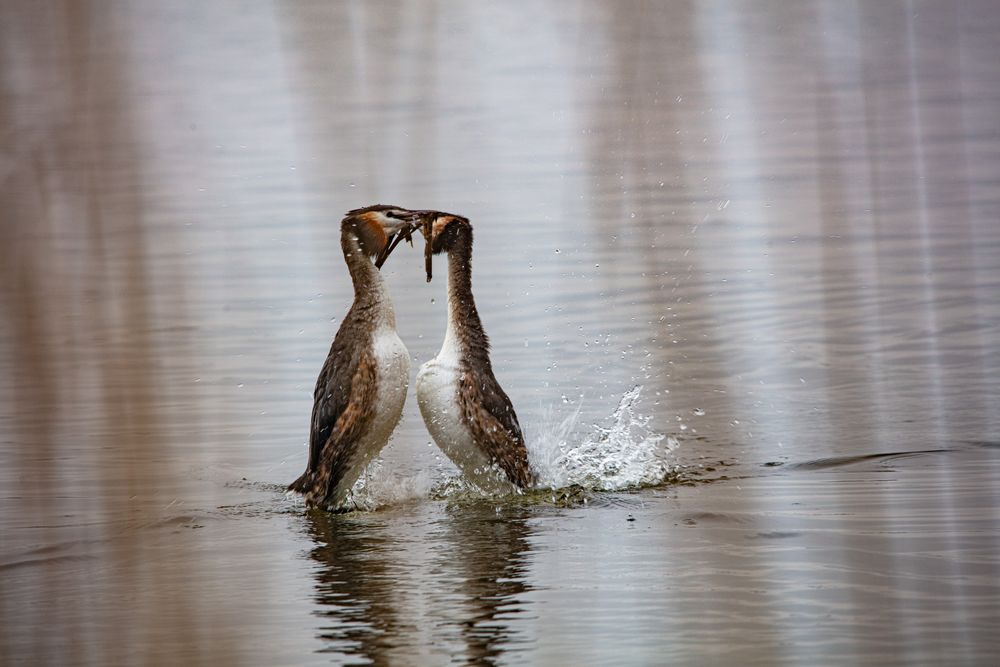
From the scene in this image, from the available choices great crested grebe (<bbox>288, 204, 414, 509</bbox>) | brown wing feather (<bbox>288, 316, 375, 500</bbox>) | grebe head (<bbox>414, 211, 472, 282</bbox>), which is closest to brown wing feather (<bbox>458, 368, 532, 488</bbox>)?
great crested grebe (<bbox>288, 204, 414, 509</bbox>)

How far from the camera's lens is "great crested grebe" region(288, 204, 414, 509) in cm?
408

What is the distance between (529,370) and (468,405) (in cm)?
141

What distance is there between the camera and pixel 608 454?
4.22 meters

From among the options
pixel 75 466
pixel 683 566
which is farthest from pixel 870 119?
pixel 75 466

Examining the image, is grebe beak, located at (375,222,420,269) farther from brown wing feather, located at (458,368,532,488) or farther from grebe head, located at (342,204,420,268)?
brown wing feather, located at (458,368,532,488)

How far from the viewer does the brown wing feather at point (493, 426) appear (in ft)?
13.5

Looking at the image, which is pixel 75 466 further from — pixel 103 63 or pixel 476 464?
pixel 103 63

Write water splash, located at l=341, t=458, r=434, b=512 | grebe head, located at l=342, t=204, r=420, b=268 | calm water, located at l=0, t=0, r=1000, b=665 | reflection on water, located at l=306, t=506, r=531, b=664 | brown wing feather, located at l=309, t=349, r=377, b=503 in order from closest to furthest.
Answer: calm water, located at l=0, t=0, r=1000, b=665
reflection on water, located at l=306, t=506, r=531, b=664
water splash, located at l=341, t=458, r=434, b=512
brown wing feather, located at l=309, t=349, r=377, b=503
grebe head, located at l=342, t=204, r=420, b=268

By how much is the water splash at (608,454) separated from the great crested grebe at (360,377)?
55cm

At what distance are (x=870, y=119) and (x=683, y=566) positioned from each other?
1621 mm

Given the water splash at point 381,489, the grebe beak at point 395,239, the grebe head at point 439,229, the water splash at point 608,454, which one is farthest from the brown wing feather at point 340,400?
the water splash at point 608,454

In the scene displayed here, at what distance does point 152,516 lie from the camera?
364 cm

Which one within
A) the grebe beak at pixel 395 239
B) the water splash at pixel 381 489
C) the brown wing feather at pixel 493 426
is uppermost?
the grebe beak at pixel 395 239

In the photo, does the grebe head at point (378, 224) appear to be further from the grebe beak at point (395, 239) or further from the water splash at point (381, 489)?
the water splash at point (381, 489)
